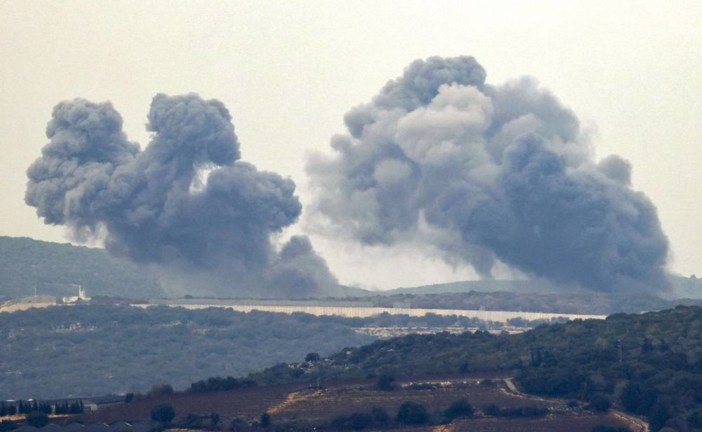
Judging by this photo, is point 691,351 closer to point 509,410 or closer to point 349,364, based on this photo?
point 509,410

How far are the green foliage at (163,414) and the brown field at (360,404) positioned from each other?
0.77m

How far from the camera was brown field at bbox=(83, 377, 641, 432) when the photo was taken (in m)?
133

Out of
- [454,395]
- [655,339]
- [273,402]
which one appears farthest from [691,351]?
[273,402]

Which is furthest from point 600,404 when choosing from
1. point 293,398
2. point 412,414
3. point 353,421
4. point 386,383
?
point 293,398

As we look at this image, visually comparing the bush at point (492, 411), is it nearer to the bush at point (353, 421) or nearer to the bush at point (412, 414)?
the bush at point (412, 414)

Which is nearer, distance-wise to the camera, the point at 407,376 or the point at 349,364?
the point at 407,376

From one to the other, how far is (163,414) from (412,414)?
52.4 ft

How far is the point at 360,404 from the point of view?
467 ft

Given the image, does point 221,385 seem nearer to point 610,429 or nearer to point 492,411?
→ point 492,411

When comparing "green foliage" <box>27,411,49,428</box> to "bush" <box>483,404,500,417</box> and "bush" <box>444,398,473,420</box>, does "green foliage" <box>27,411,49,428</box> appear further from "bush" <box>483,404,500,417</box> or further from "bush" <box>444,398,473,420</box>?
"bush" <box>483,404,500,417</box>

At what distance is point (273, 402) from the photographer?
474 ft

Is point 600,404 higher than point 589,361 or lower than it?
lower

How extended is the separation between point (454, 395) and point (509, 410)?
296 inches

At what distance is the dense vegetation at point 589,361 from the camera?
136250 millimetres
